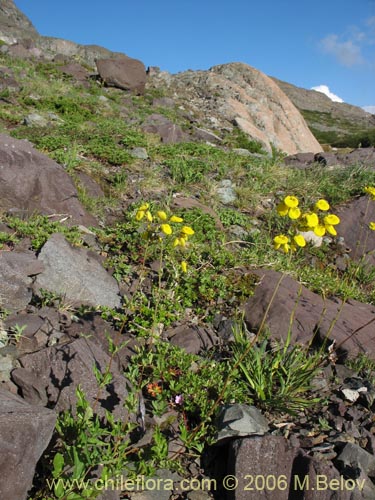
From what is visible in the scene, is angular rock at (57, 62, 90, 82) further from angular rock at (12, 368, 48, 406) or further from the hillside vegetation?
angular rock at (12, 368, 48, 406)

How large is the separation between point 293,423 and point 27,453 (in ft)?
5.97

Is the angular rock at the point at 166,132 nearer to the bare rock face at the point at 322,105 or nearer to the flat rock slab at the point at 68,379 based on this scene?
the flat rock slab at the point at 68,379

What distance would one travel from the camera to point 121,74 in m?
13.6

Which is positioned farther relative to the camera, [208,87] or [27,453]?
[208,87]

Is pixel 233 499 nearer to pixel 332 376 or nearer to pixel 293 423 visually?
pixel 293 423

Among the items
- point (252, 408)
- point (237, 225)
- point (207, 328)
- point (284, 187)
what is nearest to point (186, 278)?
point (207, 328)

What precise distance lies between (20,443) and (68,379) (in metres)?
0.57

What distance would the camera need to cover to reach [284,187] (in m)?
7.31

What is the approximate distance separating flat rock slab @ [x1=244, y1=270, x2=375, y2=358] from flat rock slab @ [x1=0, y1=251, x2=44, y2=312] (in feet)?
6.35

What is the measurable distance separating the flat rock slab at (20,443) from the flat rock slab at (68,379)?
0.35 meters

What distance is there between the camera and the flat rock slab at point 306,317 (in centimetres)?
351

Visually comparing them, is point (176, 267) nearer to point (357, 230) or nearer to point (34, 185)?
point (34, 185)

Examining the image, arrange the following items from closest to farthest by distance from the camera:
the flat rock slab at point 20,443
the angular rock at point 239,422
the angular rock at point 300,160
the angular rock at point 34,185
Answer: the flat rock slab at point 20,443 < the angular rock at point 239,422 < the angular rock at point 34,185 < the angular rock at point 300,160

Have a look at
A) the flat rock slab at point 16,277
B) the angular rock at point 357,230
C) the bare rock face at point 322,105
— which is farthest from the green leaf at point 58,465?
the bare rock face at point 322,105
